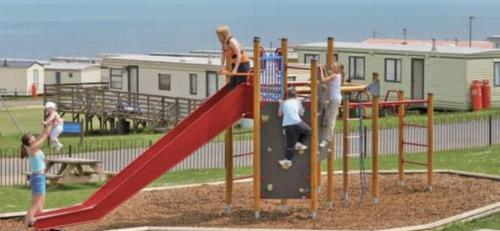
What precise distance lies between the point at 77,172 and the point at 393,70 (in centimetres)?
2685

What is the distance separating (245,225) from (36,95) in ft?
214

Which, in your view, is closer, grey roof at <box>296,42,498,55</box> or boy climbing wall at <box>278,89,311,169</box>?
boy climbing wall at <box>278,89,311,169</box>

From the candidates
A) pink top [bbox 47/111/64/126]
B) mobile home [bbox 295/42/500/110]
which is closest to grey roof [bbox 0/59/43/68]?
mobile home [bbox 295/42/500/110]

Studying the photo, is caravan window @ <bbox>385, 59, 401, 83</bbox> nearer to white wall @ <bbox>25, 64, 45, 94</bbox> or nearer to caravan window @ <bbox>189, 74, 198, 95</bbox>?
caravan window @ <bbox>189, 74, 198, 95</bbox>

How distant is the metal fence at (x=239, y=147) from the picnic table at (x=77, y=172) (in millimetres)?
1261

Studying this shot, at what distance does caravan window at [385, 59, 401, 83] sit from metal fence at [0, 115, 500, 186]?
8.75 meters

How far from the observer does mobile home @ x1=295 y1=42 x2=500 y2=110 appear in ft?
161

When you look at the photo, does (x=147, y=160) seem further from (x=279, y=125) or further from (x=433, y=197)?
(x=433, y=197)

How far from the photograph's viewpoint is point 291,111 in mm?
18250

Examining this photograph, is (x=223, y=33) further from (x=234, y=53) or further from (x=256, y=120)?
(x=256, y=120)

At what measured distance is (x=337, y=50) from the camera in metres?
53.2

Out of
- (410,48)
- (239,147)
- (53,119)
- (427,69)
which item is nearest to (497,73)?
(427,69)

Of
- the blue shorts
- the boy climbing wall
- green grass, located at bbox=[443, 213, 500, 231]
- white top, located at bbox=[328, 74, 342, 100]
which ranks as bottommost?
green grass, located at bbox=[443, 213, 500, 231]

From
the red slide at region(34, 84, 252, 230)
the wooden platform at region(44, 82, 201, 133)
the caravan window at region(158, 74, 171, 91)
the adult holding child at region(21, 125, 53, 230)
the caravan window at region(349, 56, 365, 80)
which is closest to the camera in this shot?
the adult holding child at region(21, 125, 53, 230)
